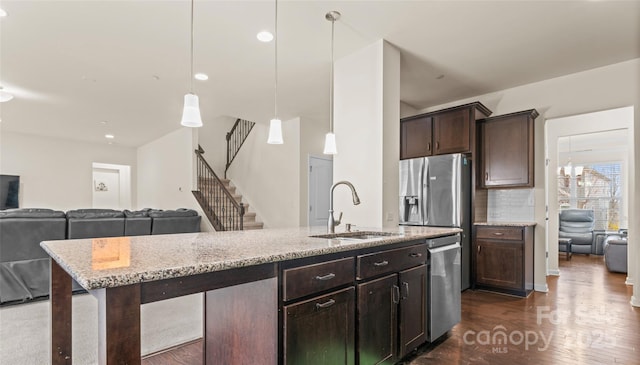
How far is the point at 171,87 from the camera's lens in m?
4.61

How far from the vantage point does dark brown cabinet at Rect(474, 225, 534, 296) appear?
395 cm

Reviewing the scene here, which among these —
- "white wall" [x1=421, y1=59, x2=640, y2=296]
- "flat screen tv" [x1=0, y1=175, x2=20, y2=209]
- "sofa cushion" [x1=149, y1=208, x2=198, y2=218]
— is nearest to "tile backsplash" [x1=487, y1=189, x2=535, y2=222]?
"white wall" [x1=421, y1=59, x2=640, y2=296]

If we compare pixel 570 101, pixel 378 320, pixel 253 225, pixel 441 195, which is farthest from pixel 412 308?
pixel 253 225

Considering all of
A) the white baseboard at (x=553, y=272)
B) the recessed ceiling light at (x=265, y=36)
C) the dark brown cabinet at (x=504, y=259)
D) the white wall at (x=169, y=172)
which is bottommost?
the white baseboard at (x=553, y=272)

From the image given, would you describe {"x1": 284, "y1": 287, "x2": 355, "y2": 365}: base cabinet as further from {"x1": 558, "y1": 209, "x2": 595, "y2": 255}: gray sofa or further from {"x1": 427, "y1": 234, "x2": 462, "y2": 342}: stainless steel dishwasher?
{"x1": 558, "y1": 209, "x2": 595, "y2": 255}: gray sofa

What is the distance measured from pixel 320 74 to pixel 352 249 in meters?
2.88

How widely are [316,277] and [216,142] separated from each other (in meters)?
7.65

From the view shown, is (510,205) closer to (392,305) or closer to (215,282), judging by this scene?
(392,305)

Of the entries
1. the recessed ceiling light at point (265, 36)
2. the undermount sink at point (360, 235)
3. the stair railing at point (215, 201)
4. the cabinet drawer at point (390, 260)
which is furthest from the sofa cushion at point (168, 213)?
the cabinet drawer at point (390, 260)

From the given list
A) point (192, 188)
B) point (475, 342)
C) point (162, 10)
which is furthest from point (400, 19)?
point (192, 188)

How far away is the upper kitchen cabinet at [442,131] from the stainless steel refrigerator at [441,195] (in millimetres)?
249

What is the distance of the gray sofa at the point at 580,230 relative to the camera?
22.7 feet

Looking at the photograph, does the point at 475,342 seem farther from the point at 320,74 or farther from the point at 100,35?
the point at 100,35

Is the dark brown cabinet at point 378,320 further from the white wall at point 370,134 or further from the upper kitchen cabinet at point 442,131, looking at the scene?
the upper kitchen cabinet at point 442,131
